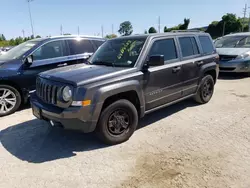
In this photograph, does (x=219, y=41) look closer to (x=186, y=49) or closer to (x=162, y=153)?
(x=186, y=49)

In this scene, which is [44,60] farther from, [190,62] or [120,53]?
[190,62]

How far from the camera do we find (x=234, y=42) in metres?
9.73

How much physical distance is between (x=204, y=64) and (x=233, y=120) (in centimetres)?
145

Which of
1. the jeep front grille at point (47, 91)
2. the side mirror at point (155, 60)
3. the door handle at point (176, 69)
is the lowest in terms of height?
the jeep front grille at point (47, 91)

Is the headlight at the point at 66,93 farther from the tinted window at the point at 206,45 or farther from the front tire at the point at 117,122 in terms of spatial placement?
the tinted window at the point at 206,45

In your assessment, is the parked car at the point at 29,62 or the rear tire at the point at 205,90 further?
the rear tire at the point at 205,90

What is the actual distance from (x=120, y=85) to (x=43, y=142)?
1.68 m

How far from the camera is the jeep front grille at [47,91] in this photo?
11.1ft

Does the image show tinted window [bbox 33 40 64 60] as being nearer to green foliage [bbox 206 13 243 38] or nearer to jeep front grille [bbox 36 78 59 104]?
jeep front grille [bbox 36 78 59 104]

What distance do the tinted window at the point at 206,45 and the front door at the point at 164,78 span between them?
119 cm

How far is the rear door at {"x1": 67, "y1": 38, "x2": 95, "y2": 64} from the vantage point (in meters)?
6.16

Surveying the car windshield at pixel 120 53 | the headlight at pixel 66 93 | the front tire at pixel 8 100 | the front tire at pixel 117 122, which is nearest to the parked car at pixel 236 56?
the car windshield at pixel 120 53

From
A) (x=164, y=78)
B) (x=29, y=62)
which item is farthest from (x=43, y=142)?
(x=164, y=78)

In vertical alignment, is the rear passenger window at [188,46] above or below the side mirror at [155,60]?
above
